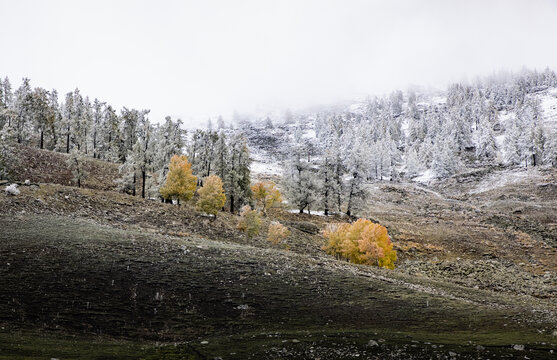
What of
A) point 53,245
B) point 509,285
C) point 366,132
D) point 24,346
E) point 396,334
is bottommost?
point 509,285

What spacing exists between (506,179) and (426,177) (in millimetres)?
33353

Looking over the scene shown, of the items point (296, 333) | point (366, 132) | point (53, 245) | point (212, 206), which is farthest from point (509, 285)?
point (366, 132)

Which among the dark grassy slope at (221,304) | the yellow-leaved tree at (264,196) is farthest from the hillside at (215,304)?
the yellow-leaved tree at (264,196)

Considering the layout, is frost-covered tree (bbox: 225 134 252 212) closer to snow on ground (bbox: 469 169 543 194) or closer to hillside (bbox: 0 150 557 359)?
hillside (bbox: 0 150 557 359)

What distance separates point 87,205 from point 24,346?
30136mm

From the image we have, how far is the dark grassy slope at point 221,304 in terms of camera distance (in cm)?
1318

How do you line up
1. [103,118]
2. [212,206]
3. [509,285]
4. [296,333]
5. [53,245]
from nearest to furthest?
[296,333] → [53,245] → [509,285] → [212,206] → [103,118]

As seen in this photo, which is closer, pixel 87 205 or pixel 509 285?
pixel 509 285

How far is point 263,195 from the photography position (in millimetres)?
61531

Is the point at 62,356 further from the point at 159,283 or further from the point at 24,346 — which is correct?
the point at 159,283

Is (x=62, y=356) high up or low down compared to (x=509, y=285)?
up

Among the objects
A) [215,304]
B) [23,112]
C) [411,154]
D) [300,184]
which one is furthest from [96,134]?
[411,154]

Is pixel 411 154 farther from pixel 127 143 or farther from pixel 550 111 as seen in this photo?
pixel 127 143

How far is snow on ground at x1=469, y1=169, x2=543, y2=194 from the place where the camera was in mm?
94625
